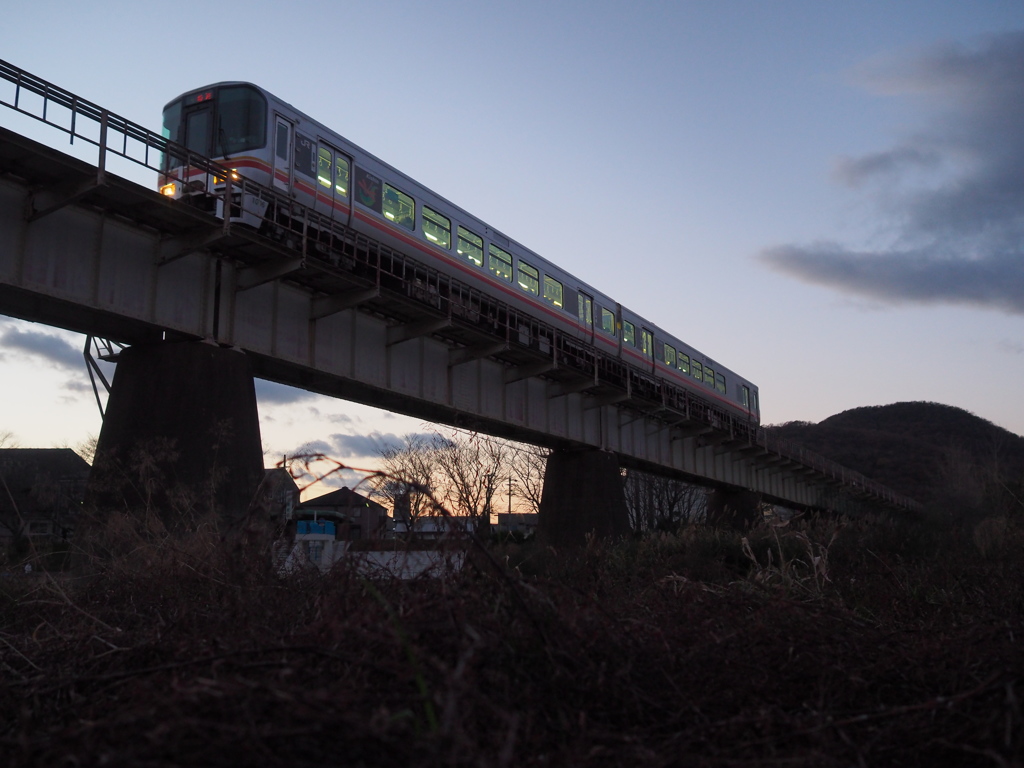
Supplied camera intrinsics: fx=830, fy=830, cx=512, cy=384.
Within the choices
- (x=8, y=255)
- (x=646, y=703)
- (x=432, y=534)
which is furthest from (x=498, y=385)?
(x=646, y=703)

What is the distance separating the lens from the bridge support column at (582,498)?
1176 inches

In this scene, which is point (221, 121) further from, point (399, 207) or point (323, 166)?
point (399, 207)

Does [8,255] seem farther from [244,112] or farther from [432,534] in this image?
[432,534]

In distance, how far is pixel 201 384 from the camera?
53.6ft

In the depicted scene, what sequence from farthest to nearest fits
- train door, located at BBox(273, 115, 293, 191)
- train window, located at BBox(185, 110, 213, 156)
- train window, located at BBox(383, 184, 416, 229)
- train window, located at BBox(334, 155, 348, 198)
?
train window, located at BBox(383, 184, 416, 229) → train window, located at BBox(334, 155, 348, 198) → train window, located at BBox(185, 110, 213, 156) → train door, located at BBox(273, 115, 293, 191)

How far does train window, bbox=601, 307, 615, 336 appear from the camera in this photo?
102 ft

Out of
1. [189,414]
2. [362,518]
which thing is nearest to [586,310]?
[189,414]

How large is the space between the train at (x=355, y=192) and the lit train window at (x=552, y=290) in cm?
4

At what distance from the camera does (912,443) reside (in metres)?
138

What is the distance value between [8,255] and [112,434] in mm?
3960

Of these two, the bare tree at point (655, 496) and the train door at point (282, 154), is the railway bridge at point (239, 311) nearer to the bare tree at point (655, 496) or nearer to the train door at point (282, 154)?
the train door at point (282, 154)

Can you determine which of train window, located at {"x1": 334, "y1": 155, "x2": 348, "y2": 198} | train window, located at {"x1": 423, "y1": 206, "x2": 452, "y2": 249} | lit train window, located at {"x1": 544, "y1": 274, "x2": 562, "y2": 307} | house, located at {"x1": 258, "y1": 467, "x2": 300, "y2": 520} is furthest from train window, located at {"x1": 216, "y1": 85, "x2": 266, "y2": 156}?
lit train window, located at {"x1": 544, "y1": 274, "x2": 562, "y2": 307}

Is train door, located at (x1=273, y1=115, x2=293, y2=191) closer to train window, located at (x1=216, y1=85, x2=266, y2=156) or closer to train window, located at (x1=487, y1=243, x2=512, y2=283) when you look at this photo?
train window, located at (x1=216, y1=85, x2=266, y2=156)

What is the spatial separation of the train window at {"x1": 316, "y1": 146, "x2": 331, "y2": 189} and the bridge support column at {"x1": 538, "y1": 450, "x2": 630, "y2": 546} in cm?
1522
